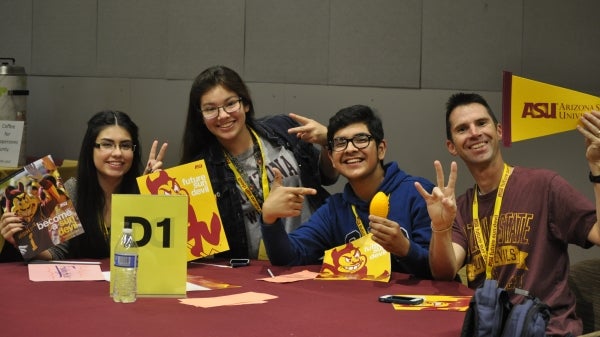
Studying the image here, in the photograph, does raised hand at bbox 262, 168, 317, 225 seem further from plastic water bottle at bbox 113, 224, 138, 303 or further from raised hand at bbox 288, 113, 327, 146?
plastic water bottle at bbox 113, 224, 138, 303

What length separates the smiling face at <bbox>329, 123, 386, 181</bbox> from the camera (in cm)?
322

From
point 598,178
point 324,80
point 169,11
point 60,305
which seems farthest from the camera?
point 169,11

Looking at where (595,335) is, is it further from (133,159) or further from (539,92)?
(133,159)

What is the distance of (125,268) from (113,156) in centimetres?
110

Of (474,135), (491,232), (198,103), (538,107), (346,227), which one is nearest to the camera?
(538,107)

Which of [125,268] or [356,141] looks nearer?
[125,268]

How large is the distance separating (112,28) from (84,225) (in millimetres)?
2551

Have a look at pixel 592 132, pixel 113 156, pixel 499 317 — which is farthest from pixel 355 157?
pixel 499 317

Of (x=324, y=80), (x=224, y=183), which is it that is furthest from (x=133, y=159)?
(x=324, y=80)

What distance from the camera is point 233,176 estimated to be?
3.60m

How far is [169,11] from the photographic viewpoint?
17.9 ft

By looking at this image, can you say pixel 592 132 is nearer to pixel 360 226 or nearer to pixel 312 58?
pixel 360 226

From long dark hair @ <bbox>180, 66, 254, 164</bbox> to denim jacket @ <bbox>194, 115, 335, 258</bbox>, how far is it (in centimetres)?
3

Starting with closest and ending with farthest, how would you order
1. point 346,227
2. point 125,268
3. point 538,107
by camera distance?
point 125,268
point 538,107
point 346,227
